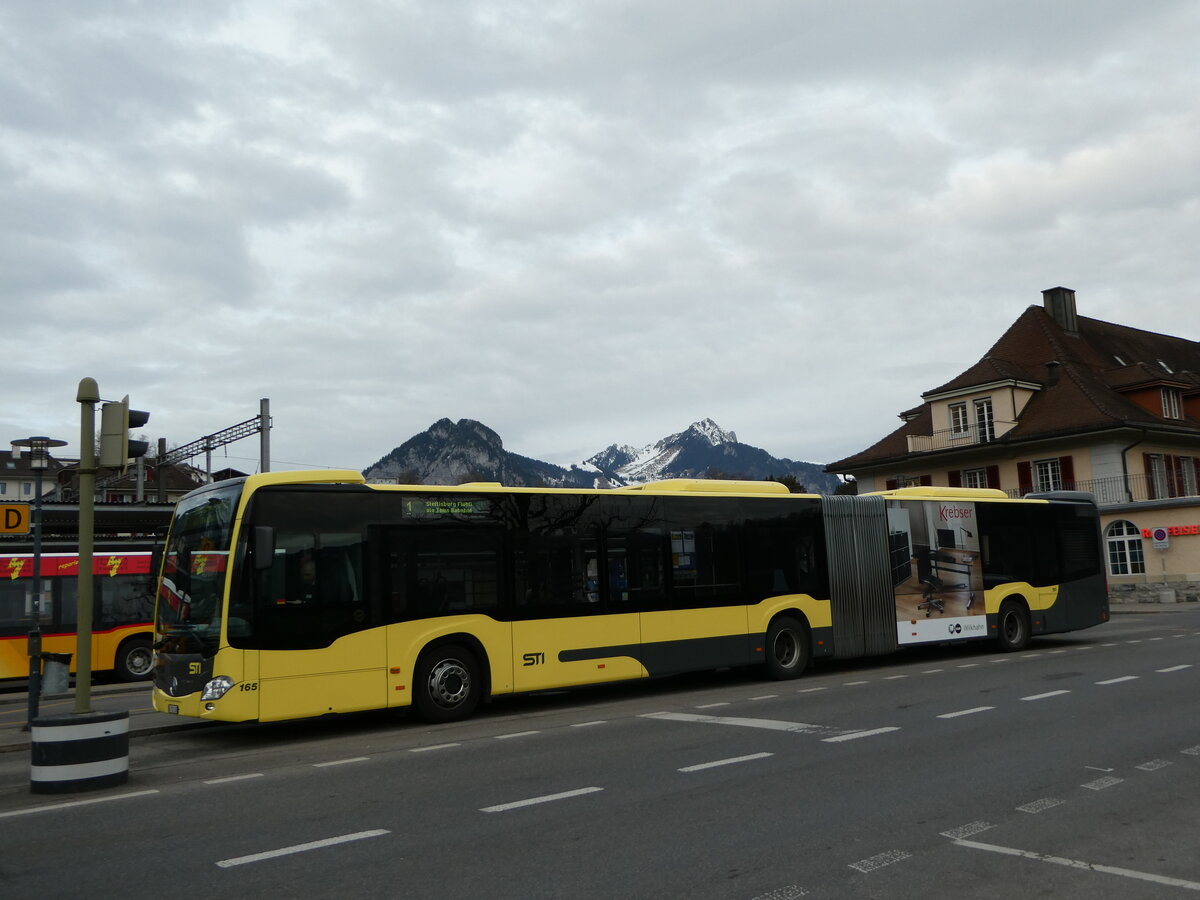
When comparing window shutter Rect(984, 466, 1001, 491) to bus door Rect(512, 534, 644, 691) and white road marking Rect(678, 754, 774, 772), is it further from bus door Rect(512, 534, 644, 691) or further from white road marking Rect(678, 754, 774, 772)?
white road marking Rect(678, 754, 774, 772)

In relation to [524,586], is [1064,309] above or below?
above

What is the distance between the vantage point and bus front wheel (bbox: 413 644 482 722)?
12711 mm

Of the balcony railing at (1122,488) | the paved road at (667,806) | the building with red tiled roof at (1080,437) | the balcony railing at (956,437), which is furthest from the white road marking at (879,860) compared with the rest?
the balcony railing at (956,437)

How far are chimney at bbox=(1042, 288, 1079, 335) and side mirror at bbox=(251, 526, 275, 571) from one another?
166ft

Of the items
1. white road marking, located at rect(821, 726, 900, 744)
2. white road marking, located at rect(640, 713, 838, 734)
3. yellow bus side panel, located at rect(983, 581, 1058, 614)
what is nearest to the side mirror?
white road marking, located at rect(640, 713, 838, 734)

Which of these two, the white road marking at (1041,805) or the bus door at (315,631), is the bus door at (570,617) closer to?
the bus door at (315,631)

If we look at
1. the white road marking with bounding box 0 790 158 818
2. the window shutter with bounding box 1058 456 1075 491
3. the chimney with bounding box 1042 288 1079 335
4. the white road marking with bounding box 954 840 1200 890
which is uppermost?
the chimney with bounding box 1042 288 1079 335

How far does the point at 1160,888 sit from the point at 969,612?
14.7m

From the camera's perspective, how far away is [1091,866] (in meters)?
5.86

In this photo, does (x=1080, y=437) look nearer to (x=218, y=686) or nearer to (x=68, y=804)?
(x=218, y=686)

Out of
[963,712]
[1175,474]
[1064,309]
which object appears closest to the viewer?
[963,712]

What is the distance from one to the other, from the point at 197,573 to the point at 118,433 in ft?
6.14

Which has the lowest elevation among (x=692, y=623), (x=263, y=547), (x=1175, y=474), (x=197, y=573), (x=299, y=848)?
(x=299, y=848)

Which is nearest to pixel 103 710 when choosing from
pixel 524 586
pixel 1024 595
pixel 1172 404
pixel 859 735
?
pixel 524 586
